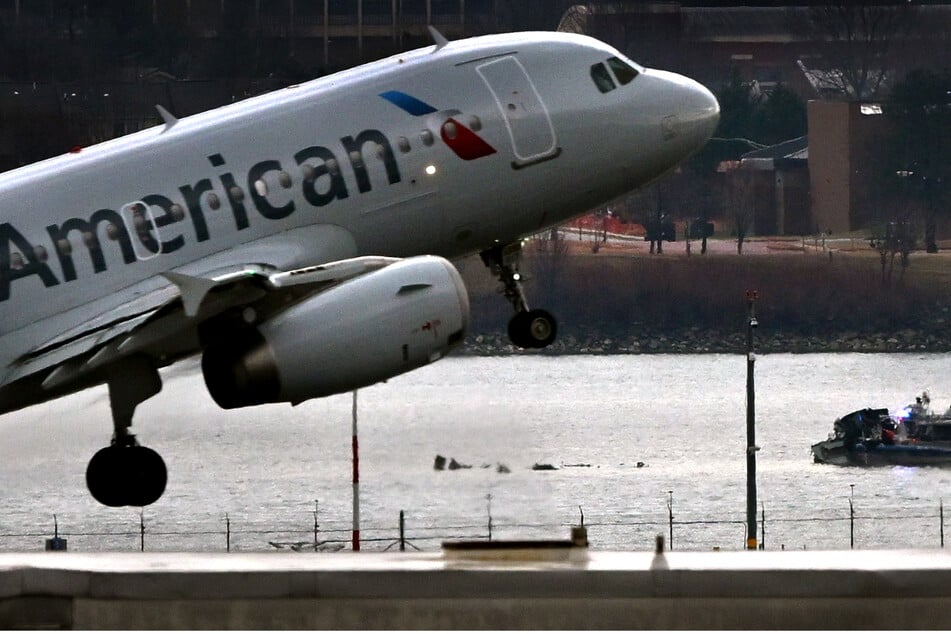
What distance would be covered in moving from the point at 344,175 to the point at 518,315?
17.5ft

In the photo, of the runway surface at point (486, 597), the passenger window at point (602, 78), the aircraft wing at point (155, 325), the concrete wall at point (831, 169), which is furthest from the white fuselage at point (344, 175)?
the concrete wall at point (831, 169)

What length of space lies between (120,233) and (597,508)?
6539 centimetres

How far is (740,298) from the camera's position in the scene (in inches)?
5448

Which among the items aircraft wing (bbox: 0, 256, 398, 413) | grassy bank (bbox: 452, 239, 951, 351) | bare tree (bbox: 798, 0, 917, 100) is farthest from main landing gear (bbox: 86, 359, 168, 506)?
bare tree (bbox: 798, 0, 917, 100)

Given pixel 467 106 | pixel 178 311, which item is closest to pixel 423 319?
pixel 178 311

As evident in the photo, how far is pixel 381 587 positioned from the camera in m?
21.7

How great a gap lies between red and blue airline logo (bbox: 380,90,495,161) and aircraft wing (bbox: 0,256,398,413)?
3494mm

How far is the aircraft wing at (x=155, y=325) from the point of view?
30.4 meters

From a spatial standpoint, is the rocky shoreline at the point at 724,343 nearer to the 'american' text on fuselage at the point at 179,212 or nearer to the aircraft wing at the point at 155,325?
the 'american' text on fuselage at the point at 179,212

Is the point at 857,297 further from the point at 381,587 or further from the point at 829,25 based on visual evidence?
the point at 381,587

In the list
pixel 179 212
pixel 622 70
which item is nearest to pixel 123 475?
pixel 179 212

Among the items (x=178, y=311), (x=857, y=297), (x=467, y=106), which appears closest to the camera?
(x=178, y=311)

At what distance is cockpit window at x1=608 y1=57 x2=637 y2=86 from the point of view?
3806 cm

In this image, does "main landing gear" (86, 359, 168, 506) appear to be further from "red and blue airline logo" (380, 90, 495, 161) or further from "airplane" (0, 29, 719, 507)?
"red and blue airline logo" (380, 90, 495, 161)
